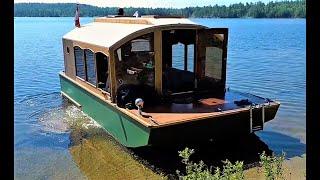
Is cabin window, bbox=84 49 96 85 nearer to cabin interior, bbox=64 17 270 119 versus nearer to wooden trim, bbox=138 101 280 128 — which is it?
cabin interior, bbox=64 17 270 119

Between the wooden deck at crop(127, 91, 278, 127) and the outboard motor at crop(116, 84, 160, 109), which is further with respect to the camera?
the outboard motor at crop(116, 84, 160, 109)

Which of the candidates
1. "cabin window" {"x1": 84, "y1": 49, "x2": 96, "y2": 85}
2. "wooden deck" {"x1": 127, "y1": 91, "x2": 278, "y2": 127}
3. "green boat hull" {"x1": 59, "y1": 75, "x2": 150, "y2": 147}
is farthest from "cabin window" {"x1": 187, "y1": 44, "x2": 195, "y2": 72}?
"cabin window" {"x1": 84, "y1": 49, "x2": 96, "y2": 85}

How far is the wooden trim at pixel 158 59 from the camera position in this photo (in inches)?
333

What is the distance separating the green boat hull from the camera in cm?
750

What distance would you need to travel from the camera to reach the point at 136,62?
8.52m

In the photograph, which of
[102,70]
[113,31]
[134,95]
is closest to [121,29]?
[113,31]

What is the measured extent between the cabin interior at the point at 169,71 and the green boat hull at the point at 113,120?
11.4 inches

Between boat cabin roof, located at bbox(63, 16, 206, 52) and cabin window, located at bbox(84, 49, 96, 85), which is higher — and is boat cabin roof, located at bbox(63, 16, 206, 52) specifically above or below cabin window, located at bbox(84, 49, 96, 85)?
above

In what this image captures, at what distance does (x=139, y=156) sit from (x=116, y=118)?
0.96m

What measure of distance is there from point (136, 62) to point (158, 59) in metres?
0.49

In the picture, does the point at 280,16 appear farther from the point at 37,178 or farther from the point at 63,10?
the point at 37,178

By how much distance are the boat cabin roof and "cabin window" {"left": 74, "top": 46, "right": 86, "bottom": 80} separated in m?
0.28

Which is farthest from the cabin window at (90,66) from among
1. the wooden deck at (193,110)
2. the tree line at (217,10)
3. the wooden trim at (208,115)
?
the tree line at (217,10)

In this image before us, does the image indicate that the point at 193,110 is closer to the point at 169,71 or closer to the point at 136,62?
the point at 136,62
